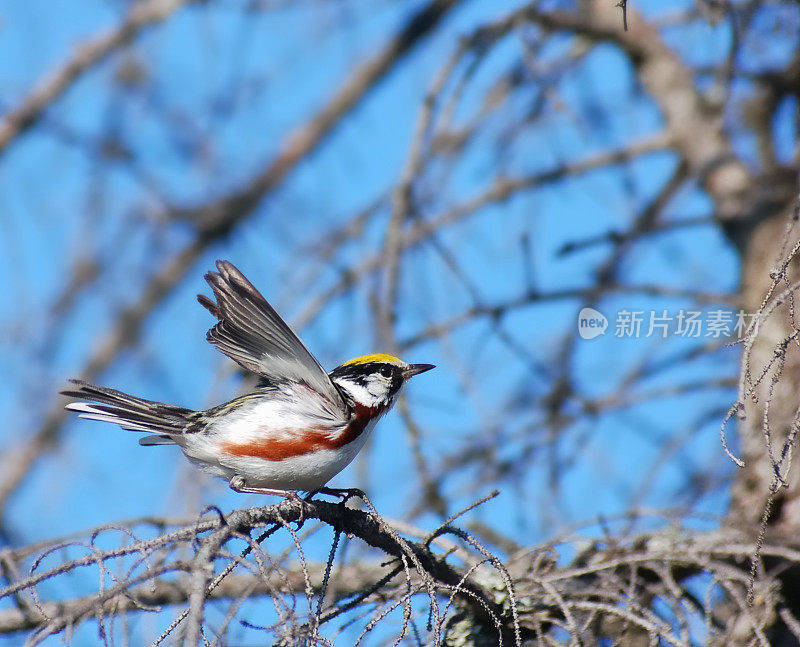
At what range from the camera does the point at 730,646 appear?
3.77 metres

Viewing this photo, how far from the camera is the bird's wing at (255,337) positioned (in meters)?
3.35

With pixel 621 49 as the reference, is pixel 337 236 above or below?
below

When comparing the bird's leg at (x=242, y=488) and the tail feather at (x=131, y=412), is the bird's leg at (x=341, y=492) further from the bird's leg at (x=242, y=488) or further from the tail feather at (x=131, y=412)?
the tail feather at (x=131, y=412)

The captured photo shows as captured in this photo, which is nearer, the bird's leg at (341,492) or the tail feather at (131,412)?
the bird's leg at (341,492)

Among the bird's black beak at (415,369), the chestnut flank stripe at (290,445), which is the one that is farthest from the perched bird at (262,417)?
the bird's black beak at (415,369)

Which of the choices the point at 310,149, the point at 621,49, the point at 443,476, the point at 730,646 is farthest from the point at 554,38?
the point at 730,646

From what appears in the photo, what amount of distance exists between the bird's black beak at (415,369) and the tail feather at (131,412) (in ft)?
3.37

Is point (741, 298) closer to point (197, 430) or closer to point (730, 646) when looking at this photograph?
point (730, 646)

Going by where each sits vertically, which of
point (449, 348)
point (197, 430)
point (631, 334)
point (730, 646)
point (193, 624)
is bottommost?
point (193, 624)

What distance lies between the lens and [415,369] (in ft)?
15.1

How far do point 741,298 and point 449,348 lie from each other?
5.46 ft

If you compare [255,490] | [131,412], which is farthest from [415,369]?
[131,412]

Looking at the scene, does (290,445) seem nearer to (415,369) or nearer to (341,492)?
(341,492)

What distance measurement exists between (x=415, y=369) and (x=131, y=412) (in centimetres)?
136
